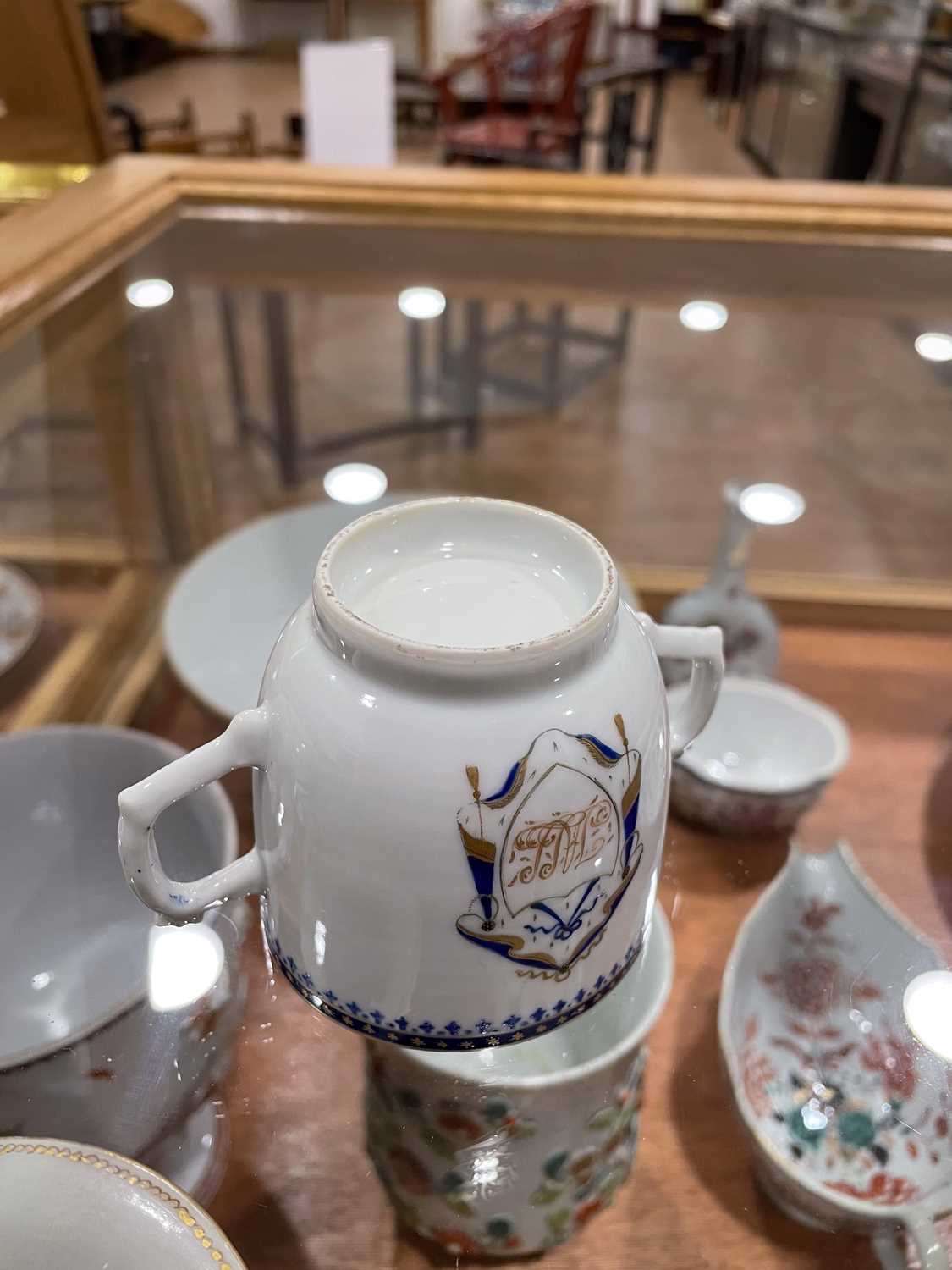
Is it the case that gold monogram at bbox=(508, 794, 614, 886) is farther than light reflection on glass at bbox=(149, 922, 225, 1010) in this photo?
No

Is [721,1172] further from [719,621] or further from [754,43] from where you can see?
[754,43]

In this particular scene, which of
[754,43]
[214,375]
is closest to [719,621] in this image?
[214,375]

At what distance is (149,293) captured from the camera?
0.80 m

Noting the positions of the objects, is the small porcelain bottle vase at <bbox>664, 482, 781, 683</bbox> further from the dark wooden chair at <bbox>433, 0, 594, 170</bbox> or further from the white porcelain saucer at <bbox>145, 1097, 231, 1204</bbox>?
the dark wooden chair at <bbox>433, 0, 594, 170</bbox>

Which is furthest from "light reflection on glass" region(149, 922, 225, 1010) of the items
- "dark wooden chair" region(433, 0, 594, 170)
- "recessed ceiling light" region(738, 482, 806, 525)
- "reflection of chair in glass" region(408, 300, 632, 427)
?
"dark wooden chair" region(433, 0, 594, 170)

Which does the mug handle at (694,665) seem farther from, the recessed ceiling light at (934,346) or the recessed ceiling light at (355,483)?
the recessed ceiling light at (934,346)

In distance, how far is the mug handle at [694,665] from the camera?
1.18 feet

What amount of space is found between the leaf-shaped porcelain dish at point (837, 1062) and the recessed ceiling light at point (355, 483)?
47 centimetres

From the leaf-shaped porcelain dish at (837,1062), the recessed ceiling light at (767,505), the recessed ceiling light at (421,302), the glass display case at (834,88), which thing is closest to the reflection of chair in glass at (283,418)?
the recessed ceiling light at (421,302)

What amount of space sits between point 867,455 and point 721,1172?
0.95 m

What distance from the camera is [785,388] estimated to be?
1.13 metres

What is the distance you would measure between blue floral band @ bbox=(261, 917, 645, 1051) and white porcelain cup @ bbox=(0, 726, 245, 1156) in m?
0.10

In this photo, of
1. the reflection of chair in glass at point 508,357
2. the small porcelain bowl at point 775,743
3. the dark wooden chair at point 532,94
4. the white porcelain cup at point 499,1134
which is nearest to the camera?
the white porcelain cup at point 499,1134

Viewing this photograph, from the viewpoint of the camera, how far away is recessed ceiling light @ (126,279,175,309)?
0.77 meters
